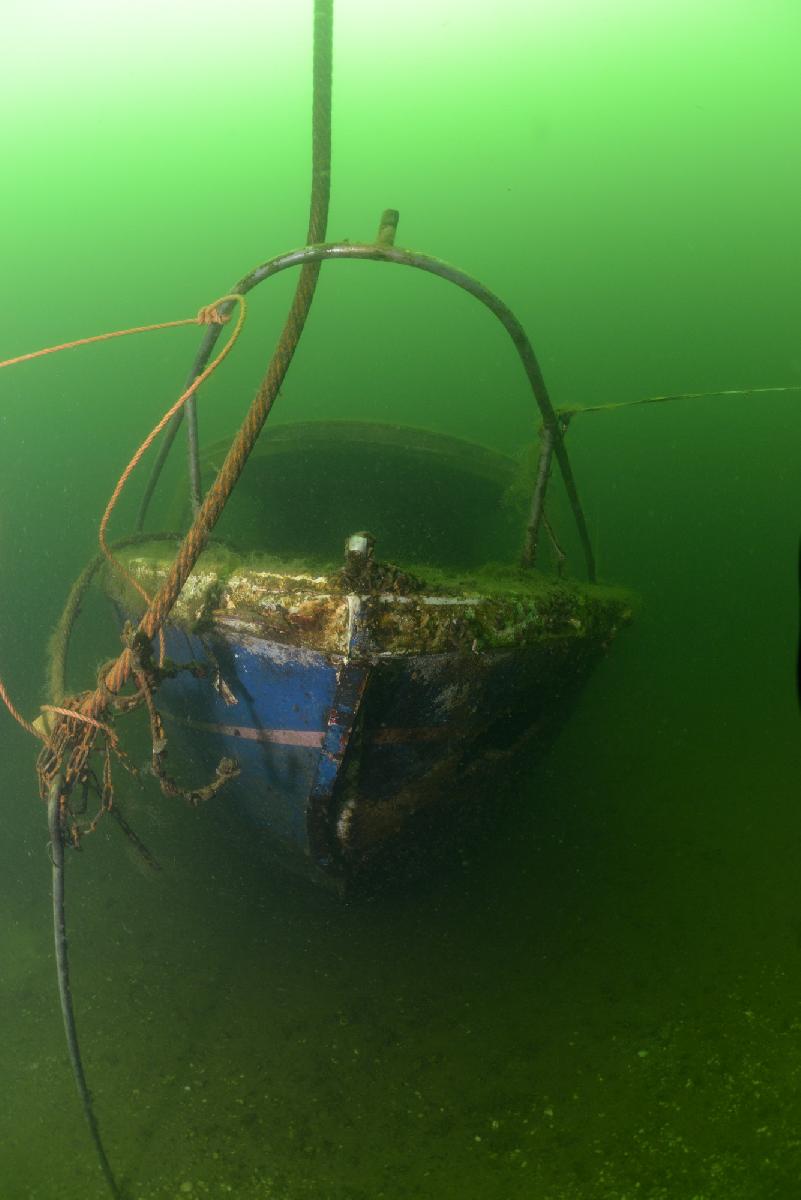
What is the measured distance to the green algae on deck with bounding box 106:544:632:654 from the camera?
2.41 m

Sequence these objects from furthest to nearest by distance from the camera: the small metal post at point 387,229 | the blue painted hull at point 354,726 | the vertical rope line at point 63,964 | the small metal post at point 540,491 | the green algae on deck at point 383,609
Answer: the small metal post at point 540,491 → the small metal post at point 387,229 → the blue painted hull at point 354,726 → the green algae on deck at point 383,609 → the vertical rope line at point 63,964

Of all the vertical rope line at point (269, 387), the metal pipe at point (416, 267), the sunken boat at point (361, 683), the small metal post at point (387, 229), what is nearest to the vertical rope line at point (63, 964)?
the vertical rope line at point (269, 387)

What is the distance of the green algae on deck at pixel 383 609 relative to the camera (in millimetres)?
2408

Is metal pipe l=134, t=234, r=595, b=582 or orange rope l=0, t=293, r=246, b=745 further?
metal pipe l=134, t=234, r=595, b=582

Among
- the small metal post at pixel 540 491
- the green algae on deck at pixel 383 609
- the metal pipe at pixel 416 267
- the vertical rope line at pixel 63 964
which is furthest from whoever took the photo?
the small metal post at pixel 540 491

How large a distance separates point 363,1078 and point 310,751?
1495 millimetres

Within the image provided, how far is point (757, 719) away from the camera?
20.8 ft

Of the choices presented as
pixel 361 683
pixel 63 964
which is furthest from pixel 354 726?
pixel 63 964

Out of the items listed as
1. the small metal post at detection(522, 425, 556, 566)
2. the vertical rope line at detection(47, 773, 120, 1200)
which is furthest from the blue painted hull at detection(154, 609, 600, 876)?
the vertical rope line at detection(47, 773, 120, 1200)

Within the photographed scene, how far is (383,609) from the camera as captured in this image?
2.39 meters

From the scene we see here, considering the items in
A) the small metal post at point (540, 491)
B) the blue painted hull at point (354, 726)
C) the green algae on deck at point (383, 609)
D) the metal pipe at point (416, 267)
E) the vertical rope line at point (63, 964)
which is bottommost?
the vertical rope line at point (63, 964)

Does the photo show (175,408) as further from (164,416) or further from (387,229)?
(387,229)

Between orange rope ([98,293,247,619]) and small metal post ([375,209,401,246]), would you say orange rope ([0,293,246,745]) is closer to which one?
orange rope ([98,293,247,619])

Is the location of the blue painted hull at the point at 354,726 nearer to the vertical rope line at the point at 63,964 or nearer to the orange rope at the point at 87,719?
the orange rope at the point at 87,719
